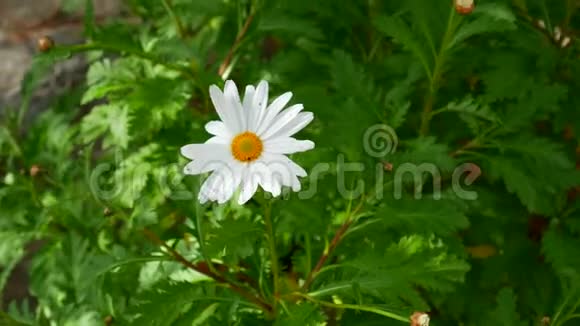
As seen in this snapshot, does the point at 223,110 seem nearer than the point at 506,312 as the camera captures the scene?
Yes

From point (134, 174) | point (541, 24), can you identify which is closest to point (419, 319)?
point (134, 174)

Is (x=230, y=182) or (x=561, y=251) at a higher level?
(x=230, y=182)

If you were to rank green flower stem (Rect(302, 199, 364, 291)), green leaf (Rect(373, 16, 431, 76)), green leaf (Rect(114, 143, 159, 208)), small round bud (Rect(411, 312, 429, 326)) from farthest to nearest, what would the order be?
green leaf (Rect(114, 143, 159, 208)), green leaf (Rect(373, 16, 431, 76)), green flower stem (Rect(302, 199, 364, 291)), small round bud (Rect(411, 312, 429, 326))

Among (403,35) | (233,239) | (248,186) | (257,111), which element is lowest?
(233,239)

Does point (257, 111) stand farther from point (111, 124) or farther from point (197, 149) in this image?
point (111, 124)

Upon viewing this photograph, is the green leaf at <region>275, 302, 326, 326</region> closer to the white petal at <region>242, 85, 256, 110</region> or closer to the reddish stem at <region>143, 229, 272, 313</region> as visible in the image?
the reddish stem at <region>143, 229, 272, 313</region>

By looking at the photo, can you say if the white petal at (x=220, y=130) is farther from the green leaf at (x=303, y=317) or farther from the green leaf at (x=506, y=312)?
the green leaf at (x=506, y=312)

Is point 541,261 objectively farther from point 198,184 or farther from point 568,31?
point 198,184

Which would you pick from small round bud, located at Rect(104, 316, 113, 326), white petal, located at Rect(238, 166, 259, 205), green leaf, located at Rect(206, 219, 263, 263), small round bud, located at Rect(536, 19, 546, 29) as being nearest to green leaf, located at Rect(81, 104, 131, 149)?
small round bud, located at Rect(104, 316, 113, 326)
